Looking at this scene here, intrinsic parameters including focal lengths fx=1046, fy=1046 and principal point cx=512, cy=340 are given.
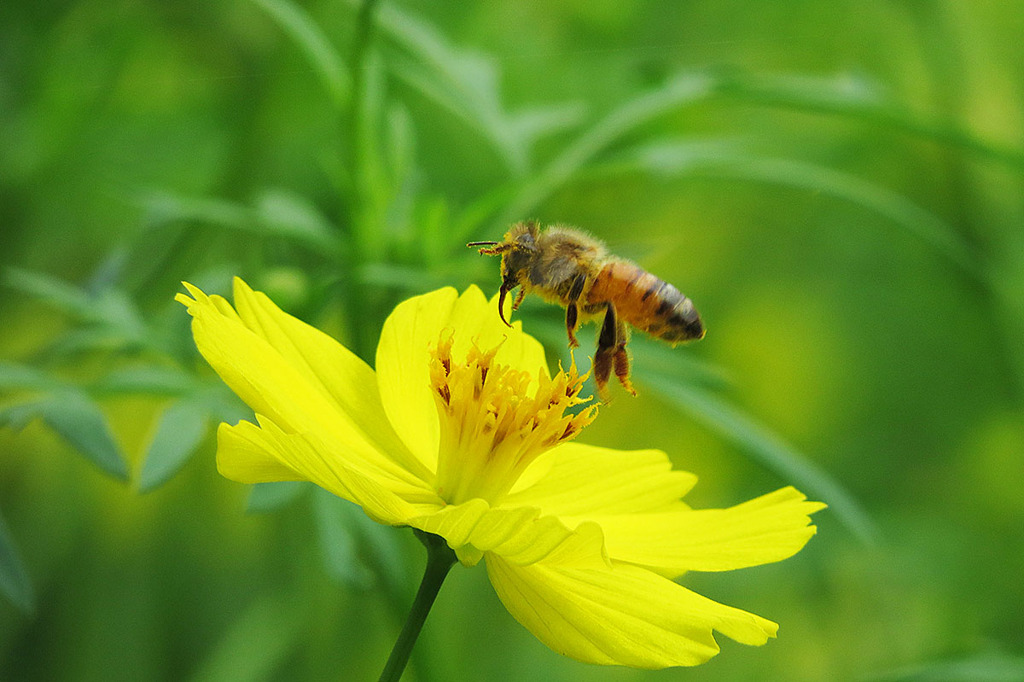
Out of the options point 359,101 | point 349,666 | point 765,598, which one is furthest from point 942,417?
point 359,101

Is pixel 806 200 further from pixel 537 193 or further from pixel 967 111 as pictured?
pixel 537 193

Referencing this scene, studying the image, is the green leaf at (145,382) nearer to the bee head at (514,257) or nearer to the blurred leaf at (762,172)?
the bee head at (514,257)

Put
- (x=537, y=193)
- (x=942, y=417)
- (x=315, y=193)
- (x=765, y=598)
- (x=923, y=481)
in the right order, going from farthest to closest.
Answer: (x=942, y=417) < (x=923, y=481) < (x=765, y=598) < (x=315, y=193) < (x=537, y=193)

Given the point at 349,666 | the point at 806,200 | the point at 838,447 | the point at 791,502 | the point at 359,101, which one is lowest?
the point at 349,666

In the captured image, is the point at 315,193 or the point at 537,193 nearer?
the point at 537,193

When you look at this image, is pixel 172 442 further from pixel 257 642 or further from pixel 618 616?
pixel 257 642

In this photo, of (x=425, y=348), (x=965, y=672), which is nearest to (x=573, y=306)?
(x=425, y=348)
